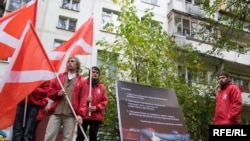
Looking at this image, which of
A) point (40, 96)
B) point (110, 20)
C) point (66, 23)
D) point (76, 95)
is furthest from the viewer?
point (110, 20)

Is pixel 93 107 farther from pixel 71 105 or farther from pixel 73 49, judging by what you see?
pixel 73 49

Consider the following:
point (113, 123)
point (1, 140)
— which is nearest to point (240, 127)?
point (1, 140)

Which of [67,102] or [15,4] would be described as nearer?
[67,102]

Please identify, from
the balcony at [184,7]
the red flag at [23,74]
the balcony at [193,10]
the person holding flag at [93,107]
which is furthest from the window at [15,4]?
the red flag at [23,74]

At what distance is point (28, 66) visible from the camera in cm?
568

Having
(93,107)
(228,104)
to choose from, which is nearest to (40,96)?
(93,107)

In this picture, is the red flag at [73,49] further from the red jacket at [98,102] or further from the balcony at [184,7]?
the balcony at [184,7]

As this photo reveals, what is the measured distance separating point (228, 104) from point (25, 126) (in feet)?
12.2

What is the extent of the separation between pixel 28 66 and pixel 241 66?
19.6 meters

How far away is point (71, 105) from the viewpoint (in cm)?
563

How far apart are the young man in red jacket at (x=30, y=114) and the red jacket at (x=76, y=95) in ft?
0.53

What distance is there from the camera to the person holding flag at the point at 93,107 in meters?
6.30

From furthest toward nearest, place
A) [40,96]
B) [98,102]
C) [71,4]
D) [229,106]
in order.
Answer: [71,4], [98,102], [229,106], [40,96]

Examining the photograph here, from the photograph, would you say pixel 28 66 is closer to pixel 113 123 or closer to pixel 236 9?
pixel 236 9
